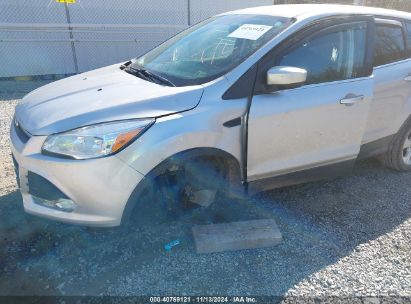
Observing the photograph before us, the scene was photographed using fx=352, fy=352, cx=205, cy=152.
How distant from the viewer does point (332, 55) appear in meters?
2.96

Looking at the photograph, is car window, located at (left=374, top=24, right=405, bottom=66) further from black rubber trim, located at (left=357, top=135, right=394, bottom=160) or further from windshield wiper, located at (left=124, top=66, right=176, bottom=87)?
windshield wiper, located at (left=124, top=66, right=176, bottom=87)

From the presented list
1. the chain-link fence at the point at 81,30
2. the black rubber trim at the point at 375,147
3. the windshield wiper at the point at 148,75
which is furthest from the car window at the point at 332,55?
the chain-link fence at the point at 81,30

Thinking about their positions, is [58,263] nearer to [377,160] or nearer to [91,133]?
[91,133]

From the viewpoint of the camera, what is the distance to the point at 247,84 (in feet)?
8.38

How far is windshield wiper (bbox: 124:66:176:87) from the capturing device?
265cm

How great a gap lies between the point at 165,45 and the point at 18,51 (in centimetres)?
623

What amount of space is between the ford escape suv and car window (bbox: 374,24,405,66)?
1 centimetres

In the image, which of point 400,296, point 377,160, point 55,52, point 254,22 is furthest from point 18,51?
point 400,296

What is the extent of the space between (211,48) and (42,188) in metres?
1.74

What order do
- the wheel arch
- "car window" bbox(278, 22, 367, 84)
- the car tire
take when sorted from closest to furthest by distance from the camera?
the wheel arch, "car window" bbox(278, 22, 367, 84), the car tire

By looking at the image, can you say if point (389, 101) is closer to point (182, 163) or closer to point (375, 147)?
point (375, 147)

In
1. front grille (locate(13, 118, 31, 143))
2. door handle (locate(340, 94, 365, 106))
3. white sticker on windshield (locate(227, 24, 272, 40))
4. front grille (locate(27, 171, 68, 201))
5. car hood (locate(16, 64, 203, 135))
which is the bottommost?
front grille (locate(27, 171, 68, 201))

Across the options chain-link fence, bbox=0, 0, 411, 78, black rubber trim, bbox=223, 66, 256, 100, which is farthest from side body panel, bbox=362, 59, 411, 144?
chain-link fence, bbox=0, 0, 411, 78

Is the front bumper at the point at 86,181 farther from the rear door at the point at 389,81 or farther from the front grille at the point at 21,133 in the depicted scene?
the rear door at the point at 389,81
